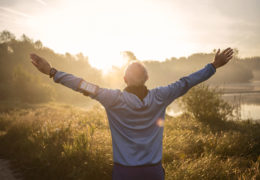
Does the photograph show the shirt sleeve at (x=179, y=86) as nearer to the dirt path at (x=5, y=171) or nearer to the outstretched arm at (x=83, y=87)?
the outstretched arm at (x=83, y=87)

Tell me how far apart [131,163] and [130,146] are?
17cm

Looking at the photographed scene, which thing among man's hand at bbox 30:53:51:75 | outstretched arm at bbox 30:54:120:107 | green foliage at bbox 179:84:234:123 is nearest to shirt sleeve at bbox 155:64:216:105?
outstretched arm at bbox 30:54:120:107

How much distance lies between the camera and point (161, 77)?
85312mm

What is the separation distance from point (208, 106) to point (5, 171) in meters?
10.9

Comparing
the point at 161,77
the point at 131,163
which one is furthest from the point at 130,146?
the point at 161,77

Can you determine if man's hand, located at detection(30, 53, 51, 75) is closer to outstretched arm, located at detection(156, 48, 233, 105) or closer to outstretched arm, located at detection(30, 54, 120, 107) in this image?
outstretched arm, located at detection(30, 54, 120, 107)

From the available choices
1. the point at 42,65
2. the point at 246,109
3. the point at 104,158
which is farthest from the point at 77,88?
the point at 246,109

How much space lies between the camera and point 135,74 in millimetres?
1864

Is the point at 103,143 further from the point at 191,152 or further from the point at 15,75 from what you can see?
the point at 15,75

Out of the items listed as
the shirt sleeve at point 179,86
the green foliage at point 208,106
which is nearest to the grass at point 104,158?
the shirt sleeve at point 179,86

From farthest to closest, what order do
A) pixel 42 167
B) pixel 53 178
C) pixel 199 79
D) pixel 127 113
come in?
pixel 42 167
pixel 53 178
pixel 199 79
pixel 127 113

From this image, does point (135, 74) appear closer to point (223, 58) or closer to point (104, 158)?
point (223, 58)

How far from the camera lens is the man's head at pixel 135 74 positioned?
73.5 inches

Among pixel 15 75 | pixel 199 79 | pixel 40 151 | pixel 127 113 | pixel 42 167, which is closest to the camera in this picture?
pixel 127 113
